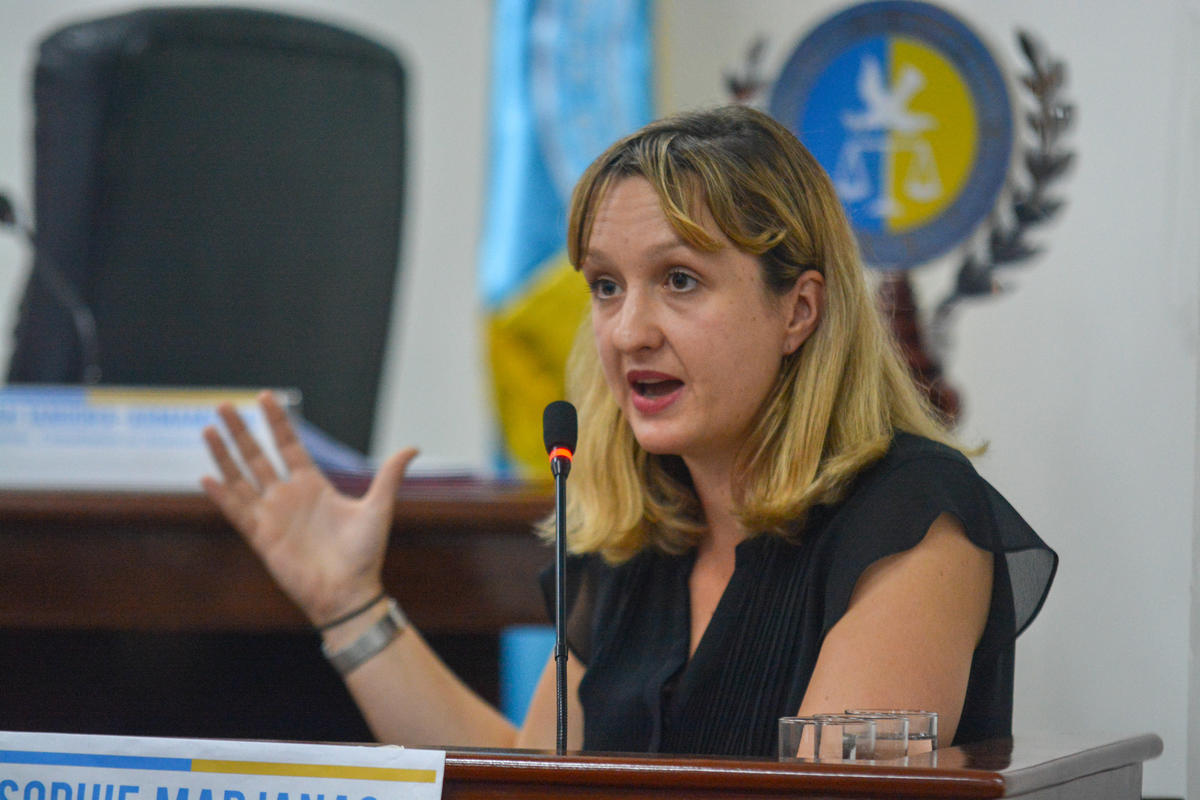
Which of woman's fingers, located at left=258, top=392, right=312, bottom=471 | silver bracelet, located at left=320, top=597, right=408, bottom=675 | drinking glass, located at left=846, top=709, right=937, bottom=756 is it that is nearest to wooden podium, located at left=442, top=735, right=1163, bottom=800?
drinking glass, located at left=846, top=709, right=937, bottom=756

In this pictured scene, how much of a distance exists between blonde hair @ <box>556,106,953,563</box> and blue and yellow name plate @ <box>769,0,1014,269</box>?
43.9 inches

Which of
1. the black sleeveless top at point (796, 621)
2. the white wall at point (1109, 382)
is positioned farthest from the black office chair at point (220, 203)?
the black sleeveless top at point (796, 621)

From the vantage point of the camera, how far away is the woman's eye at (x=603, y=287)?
1.47 meters

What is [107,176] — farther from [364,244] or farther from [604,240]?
[604,240]

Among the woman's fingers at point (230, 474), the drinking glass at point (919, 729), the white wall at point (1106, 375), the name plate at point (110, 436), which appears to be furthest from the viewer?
the white wall at point (1106, 375)

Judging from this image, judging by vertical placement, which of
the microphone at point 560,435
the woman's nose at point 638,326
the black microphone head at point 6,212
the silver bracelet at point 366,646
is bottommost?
the silver bracelet at point 366,646

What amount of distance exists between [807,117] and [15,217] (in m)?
1.46

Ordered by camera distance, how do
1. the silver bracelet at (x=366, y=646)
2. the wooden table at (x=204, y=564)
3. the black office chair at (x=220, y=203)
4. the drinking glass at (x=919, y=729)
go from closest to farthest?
the drinking glass at (x=919, y=729), the silver bracelet at (x=366, y=646), the wooden table at (x=204, y=564), the black office chair at (x=220, y=203)

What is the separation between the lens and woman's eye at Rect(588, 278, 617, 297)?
4.83 feet

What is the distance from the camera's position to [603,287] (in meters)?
1.48

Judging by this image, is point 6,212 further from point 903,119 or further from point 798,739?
point 798,739

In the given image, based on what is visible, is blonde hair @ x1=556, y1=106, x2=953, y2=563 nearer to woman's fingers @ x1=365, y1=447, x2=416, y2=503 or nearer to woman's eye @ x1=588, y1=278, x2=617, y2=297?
woman's eye @ x1=588, y1=278, x2=617, y2=297

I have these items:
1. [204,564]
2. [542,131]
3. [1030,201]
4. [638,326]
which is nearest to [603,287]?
[638,326]

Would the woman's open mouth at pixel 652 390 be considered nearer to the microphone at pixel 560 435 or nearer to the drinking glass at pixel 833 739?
the microphone at pixel 560 435
